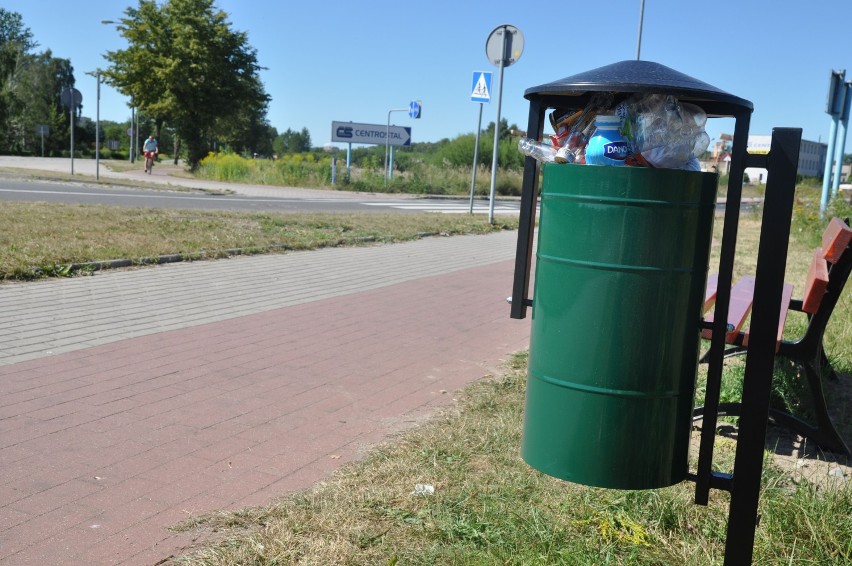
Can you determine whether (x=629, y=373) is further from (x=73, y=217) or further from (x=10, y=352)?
(x=73, y=217)

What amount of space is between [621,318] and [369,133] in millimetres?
32477

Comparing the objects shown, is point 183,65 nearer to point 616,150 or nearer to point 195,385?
point 195,385

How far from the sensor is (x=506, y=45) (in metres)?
15.0

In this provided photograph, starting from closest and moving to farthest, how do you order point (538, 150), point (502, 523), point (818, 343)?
point (538, 150) → point (502, 523) → point (818, 343)

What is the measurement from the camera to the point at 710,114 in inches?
118

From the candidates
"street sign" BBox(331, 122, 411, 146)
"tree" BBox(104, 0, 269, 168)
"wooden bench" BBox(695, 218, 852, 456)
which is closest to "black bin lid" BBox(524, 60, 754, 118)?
"wooden bench" BBox(695, 218, 852, 456)

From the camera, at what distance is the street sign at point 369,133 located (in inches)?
1325

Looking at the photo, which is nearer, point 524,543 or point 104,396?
point 524,543

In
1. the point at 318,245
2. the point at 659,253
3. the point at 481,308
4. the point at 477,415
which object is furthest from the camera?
the point at 318,245

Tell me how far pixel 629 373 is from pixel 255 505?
5.62ft

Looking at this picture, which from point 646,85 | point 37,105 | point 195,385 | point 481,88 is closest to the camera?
point 646,85

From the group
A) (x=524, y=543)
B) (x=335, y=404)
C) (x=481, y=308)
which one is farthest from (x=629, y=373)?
(x=481, y=308)

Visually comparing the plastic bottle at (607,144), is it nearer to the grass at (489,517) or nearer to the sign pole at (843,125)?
the grass at (489,517)

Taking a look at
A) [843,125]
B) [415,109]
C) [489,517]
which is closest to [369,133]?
[415,109]
